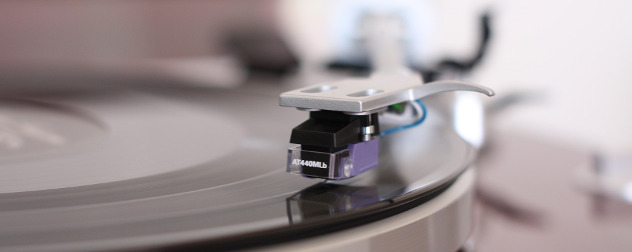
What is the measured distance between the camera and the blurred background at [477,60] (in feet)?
2.06

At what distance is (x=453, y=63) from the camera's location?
0.87m

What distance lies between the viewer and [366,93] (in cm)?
38

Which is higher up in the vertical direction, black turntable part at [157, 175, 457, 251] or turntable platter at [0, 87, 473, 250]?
turntable platter at [0, 87, 473, 250]

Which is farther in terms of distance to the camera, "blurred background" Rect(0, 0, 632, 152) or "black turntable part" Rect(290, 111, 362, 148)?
Result: "blurred background" Rect(0, 0, 632, 152)

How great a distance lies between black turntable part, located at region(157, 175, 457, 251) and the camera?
0.98 feet

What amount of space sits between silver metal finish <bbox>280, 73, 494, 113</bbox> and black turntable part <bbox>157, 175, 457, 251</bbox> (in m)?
0.05

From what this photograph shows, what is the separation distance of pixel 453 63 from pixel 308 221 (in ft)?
1.93

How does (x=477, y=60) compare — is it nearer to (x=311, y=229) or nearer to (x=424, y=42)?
(x=424, y=42)

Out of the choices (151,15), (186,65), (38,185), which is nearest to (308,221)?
(38,185)

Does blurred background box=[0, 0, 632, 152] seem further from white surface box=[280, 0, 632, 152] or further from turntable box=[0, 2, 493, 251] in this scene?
turntable box=[0, 2, 493, 251]

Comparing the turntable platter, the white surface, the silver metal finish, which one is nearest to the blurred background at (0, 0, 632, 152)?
the white surface

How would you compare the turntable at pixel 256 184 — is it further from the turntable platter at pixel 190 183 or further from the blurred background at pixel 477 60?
the blurred background at pixel 477 60

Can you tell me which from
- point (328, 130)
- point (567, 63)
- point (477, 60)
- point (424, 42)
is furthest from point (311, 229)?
point (567, 63)

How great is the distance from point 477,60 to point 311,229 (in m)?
0.60
